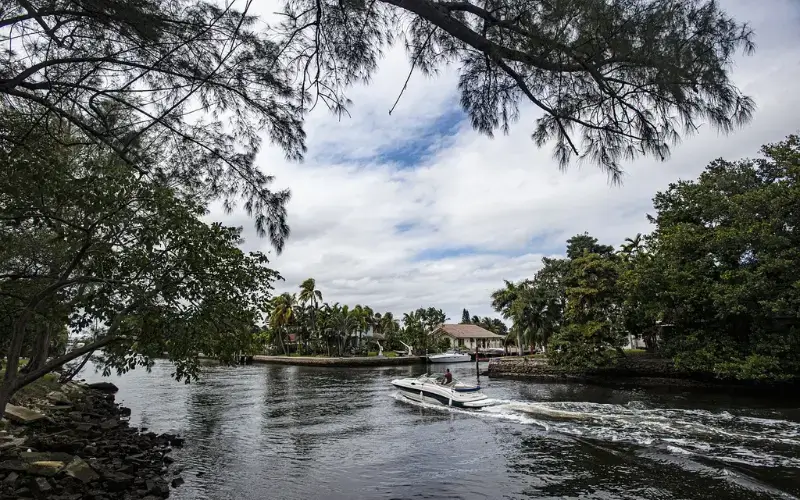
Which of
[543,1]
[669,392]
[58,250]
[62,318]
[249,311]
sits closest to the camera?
[543,1]

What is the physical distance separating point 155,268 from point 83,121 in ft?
6.36

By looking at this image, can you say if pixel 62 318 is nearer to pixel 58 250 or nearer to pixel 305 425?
pixel 58 250

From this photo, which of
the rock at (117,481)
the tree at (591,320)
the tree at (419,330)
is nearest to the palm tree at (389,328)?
the tree at (419,330)

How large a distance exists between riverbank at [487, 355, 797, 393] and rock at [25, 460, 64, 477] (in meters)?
28.8

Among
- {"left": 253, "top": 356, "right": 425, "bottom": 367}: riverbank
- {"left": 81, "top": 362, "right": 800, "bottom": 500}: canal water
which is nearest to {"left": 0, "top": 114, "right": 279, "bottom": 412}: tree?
{"left": 81, "top": 362, "right": 800, "bottom": 500}: canal water

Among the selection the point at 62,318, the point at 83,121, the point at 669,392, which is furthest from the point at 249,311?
the point at 669,392

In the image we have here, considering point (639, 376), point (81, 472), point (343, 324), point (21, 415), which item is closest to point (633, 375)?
point (639, 376)

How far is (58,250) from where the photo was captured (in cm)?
914

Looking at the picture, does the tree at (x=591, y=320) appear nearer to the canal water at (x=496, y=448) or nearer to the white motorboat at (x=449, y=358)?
the canal water at (x=496, y=448)

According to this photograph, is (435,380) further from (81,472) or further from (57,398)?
(81,472)

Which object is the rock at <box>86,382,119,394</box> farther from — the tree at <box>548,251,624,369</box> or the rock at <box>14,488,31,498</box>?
the tree at <box>548,251,624,369</box>

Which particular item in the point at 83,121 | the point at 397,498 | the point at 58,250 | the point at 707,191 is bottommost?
the point at 397,498

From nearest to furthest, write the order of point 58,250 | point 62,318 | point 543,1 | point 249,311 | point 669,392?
point 543,1 < point 62,318 < point 249,311 < point 58,250 < point 669,392

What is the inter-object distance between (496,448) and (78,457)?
35.6ft
